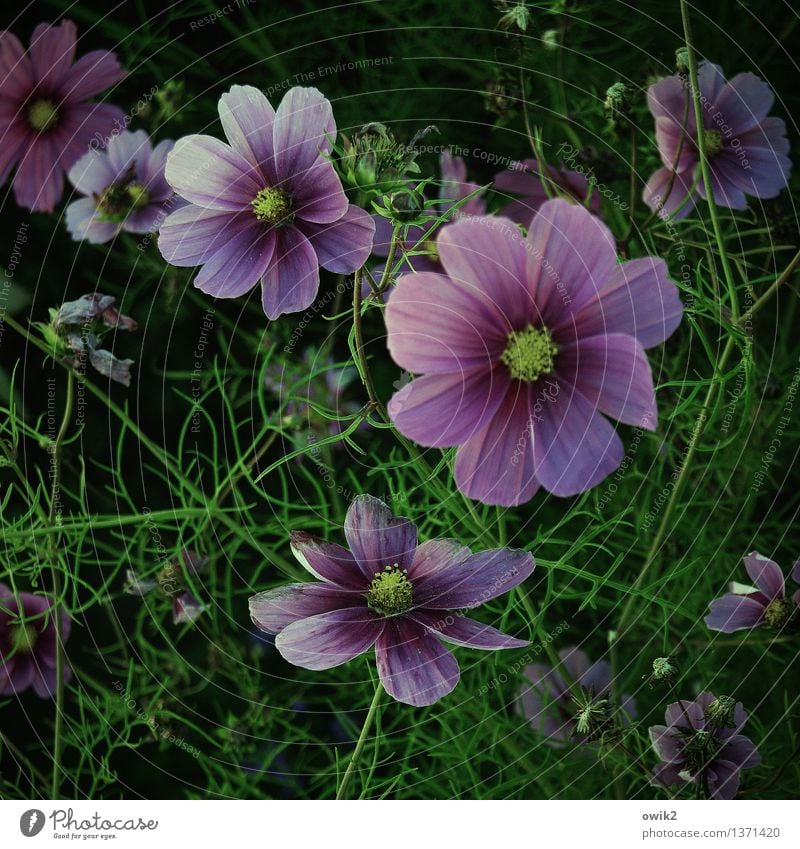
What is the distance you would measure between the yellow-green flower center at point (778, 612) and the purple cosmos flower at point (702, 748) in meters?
0.05

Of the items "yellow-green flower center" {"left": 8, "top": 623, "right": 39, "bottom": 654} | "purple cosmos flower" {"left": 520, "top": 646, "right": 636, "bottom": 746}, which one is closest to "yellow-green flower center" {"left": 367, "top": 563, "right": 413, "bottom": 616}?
"purple cosmos flower" {"left": 520, "top": 646, "right": 636, "bottom": 746}

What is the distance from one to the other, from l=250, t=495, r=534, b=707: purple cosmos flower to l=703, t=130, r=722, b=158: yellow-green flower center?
24cm

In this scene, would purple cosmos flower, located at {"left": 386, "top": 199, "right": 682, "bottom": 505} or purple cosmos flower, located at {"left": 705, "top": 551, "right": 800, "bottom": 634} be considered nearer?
purple cosmos flower, located at {"left": 386, "top": 199, "right": 682, "bottom": 505}

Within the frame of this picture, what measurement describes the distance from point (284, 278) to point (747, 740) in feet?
1.19

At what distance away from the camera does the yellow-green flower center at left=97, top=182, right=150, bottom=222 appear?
0.46 meters

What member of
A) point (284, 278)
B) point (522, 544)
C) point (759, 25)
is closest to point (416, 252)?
point (284, 278)

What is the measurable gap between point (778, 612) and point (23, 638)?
433 mm

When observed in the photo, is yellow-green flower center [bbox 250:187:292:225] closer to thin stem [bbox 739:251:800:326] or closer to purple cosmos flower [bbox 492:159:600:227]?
purple cosmos flower [bbox 492:159:600:227]

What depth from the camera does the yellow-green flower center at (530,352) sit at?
1.22ft

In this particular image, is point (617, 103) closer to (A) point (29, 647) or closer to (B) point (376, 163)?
(B) point (376, 163)

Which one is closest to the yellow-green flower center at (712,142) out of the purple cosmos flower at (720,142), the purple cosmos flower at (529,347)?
the purple cosmos flower at (720,142)

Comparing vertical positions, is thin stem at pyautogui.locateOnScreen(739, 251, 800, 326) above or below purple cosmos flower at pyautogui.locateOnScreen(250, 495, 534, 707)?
above

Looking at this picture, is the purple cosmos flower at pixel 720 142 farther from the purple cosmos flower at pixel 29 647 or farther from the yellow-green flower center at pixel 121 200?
the purple cosmos flower at pixel 29 647

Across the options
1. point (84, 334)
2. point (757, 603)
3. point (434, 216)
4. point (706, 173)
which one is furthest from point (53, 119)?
point (757, 603)
